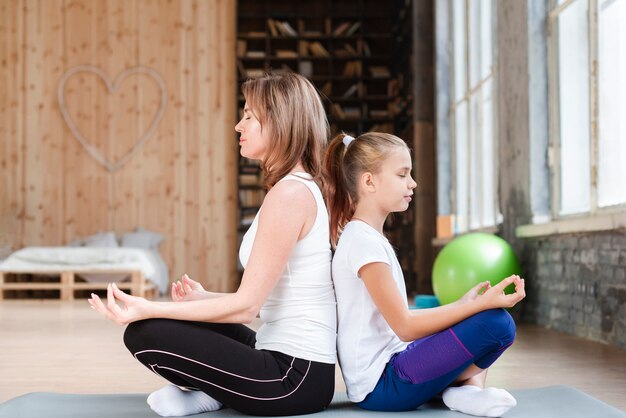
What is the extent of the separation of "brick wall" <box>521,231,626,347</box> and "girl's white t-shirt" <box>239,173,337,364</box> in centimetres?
211

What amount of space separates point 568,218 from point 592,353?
1.12 meters

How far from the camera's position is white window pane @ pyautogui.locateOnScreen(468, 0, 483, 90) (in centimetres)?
642

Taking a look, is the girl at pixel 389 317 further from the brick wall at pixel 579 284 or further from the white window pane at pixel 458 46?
the white window pane at pixel 458 46

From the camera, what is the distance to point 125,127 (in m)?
9.55

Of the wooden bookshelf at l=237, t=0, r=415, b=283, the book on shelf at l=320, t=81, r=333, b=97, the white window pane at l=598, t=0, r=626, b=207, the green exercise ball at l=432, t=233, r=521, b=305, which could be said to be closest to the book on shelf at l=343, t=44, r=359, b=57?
the wooden bookshelf at l=237, t=0, r=415, b=283

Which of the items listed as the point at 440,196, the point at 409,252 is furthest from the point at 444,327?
the point at 409,252

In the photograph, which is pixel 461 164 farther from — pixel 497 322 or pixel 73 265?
pixel 497 322

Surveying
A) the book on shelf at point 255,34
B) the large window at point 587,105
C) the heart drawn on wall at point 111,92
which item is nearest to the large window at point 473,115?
the large window at point 587,105

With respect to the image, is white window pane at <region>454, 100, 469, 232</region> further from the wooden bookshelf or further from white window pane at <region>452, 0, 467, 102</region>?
the wooden bookshelf

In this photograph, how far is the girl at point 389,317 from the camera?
1.87 meters

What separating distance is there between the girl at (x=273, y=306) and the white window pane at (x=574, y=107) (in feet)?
9.10

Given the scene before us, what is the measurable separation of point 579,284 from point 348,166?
2491 mm

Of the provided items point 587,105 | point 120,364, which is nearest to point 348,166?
point 120,364

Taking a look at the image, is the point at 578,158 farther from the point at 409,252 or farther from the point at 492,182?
the point at 409,252
